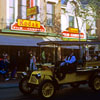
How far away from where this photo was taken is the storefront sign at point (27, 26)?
19.6 metres

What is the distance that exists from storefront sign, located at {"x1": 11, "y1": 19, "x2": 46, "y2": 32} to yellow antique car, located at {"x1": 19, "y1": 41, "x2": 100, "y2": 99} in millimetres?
8860

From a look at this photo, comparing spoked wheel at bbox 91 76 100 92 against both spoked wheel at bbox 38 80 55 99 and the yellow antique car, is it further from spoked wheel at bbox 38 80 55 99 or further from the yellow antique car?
spoked wheel at bbox 38 80 55 99

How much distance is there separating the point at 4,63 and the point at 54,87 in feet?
22.1

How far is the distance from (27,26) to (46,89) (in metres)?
11.6

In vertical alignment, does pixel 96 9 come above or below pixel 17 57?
above

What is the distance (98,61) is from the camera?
11781mm

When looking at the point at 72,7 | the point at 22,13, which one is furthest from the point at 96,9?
the point at 22,13

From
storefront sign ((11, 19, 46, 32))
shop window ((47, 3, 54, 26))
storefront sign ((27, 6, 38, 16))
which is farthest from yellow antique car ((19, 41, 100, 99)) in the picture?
shop window ((47, 3, 54, 26))

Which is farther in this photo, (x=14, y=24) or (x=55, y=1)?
(x=55, y=1)

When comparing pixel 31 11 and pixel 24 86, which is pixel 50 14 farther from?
pixel 24 86

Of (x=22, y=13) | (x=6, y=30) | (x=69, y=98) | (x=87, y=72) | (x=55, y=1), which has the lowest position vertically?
(x=69, y=98)

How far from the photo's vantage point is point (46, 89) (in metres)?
9.23

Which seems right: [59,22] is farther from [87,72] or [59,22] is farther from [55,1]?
[87,72]

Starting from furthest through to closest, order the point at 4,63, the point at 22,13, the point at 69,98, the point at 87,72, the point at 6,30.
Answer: the point at 22,13 → the point at 6,30 → the point at 4,63 → the point at 87,72 → the point at 69,98
